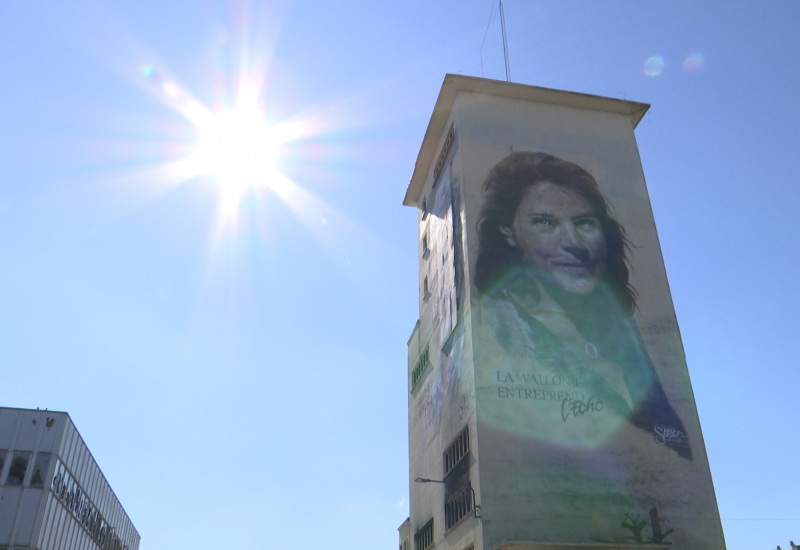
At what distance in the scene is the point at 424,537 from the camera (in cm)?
5125

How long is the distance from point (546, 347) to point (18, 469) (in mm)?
32781

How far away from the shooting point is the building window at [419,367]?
5766cm

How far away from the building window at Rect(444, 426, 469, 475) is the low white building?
2442 cm

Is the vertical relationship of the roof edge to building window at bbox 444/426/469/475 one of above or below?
above

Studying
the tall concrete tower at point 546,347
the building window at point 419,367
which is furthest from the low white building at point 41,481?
the building window at point 419,367

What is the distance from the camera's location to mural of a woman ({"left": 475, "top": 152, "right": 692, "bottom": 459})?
1726 inches

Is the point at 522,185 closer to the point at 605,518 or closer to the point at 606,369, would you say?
the point at 606,369

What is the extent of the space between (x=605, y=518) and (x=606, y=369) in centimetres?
958

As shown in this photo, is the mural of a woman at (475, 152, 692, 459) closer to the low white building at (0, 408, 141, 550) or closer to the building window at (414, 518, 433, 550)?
the building window at (414, 518, 433, 550)

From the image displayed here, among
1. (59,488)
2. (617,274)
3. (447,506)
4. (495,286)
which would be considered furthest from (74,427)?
(617,274)

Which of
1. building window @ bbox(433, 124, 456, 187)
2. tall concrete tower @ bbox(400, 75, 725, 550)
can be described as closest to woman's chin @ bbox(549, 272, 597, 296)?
tall concrete tower @ bbox(400, 75, 725, 550)

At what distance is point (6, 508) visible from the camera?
41.5 metres

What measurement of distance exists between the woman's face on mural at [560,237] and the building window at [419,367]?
43.8ft

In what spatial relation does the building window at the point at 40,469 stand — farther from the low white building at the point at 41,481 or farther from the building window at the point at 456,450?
the building window at the point at 456,450
